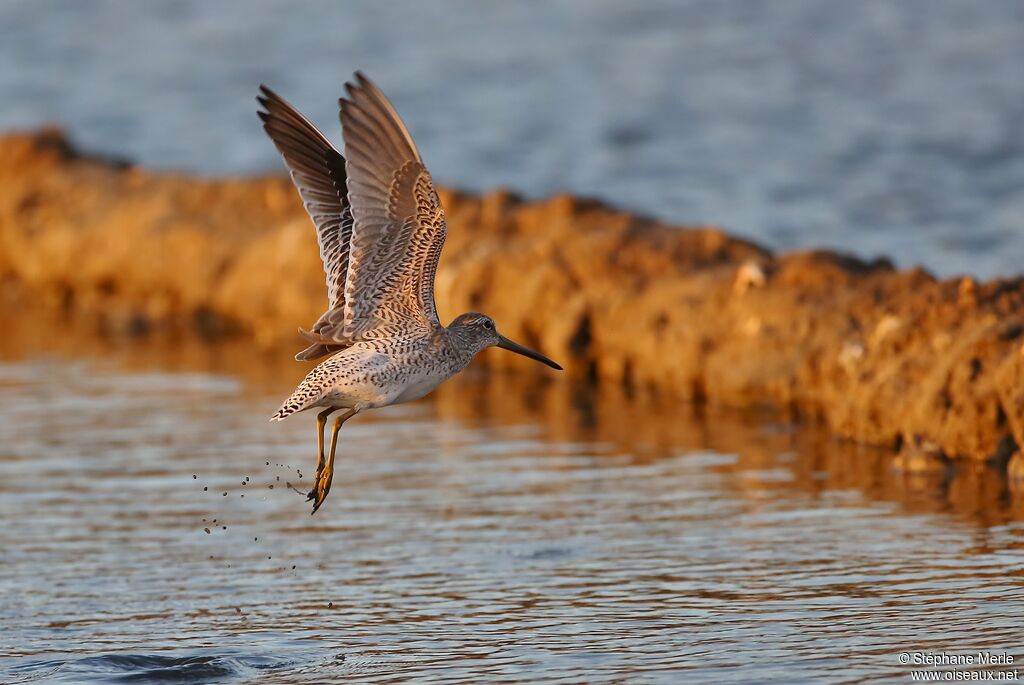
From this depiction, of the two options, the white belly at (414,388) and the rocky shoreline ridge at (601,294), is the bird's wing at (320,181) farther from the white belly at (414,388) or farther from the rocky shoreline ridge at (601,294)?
the rocky shoreline ridge at (601,294)

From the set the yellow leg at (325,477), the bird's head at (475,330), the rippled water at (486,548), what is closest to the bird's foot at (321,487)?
the yellow leg at (325,477)

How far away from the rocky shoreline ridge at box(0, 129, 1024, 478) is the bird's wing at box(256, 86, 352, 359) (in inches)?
124

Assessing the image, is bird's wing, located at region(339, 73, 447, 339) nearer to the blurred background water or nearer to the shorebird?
the shorebird

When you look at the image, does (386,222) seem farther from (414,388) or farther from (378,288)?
(414,388)

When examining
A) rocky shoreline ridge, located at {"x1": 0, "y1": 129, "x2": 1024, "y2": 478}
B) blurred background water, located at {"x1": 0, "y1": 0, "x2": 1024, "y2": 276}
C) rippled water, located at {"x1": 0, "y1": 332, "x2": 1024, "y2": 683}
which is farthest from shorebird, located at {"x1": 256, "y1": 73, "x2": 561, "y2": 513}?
blurred background water, located at {"x1": 0, "y1": 0, "x2": 1024, "y2": 276}

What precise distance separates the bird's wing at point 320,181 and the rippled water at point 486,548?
1163 mm

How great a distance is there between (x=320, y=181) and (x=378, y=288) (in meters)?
0.84

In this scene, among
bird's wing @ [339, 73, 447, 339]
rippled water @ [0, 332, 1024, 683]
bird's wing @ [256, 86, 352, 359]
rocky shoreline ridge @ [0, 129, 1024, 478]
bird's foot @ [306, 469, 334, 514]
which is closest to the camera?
rippled water @ [0, 332, 1024, 683]

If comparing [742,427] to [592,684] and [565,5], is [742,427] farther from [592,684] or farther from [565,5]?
[565,5]

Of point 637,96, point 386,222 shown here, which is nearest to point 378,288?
point 386,222

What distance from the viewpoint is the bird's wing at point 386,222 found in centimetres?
791

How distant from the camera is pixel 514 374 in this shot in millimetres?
12961

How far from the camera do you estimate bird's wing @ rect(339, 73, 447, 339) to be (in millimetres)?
7914

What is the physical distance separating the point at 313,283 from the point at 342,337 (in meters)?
6.01
